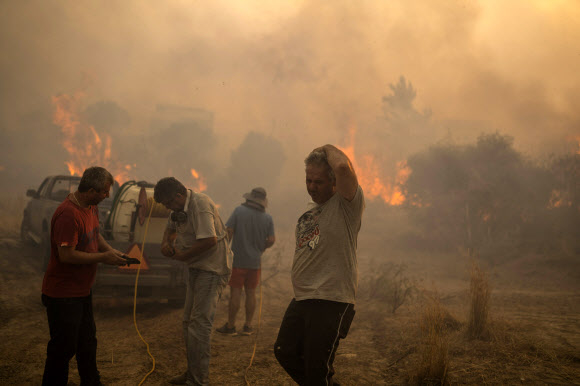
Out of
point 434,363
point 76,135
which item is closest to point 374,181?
point 76,135

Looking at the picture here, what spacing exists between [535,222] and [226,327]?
52.9 feet

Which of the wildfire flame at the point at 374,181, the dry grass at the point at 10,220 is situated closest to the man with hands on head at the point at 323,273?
the dry grass at the point at 10,220

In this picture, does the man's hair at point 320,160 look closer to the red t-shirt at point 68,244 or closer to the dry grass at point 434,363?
the red t-shirt at point 68,244

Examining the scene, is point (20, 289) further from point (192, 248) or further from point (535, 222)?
point (535, 222)

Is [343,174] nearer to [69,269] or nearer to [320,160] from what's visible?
[320,160]

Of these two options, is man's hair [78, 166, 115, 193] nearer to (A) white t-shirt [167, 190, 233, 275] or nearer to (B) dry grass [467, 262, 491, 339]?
(A) white t-shirt [167, 190, 233, 275]

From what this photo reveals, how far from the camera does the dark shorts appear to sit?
5.80 meters

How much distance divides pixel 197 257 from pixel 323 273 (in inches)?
62.4

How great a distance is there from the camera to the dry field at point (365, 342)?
3.73 metres

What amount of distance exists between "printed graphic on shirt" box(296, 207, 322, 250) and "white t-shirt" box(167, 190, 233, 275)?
3.69ft

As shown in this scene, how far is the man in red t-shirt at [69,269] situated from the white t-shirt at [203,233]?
71cm

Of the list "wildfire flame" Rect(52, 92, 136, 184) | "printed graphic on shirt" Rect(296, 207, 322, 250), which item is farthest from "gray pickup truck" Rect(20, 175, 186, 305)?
"wildfire flame" Rect(52, 92, 136, 184)

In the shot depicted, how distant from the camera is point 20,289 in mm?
6738

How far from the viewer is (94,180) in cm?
298
